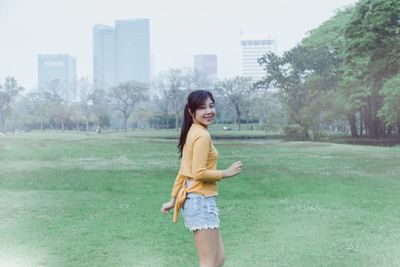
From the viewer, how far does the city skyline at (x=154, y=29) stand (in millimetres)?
3350

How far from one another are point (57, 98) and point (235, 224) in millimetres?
1391

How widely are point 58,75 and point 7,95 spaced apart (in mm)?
335

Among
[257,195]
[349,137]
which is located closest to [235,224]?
[257,195]

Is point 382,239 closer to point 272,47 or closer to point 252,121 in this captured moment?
point 252,121

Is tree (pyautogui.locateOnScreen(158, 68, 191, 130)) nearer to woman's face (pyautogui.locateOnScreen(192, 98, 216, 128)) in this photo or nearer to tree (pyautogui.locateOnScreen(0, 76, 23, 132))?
tree (pyautogui.locateOnScreen(0, 76, 23, 132))

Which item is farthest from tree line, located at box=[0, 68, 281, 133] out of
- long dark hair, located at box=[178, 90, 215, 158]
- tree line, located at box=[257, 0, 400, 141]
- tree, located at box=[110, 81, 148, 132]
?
long dark hair, located at box=[178, 90, 215, 158]

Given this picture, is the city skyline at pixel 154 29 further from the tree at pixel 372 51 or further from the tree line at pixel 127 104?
the tree at pixel 372 51

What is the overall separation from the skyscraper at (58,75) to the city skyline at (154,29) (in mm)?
38

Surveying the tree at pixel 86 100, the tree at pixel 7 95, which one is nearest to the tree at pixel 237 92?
the tree at pixel 86 100

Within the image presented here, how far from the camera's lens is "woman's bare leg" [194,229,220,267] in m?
1.70

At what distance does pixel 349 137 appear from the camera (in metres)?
3.66

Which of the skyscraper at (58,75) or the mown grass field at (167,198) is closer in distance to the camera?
the mown grass field at (167,198)

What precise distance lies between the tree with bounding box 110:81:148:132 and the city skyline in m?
0.16

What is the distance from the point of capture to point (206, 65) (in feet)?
11.5
